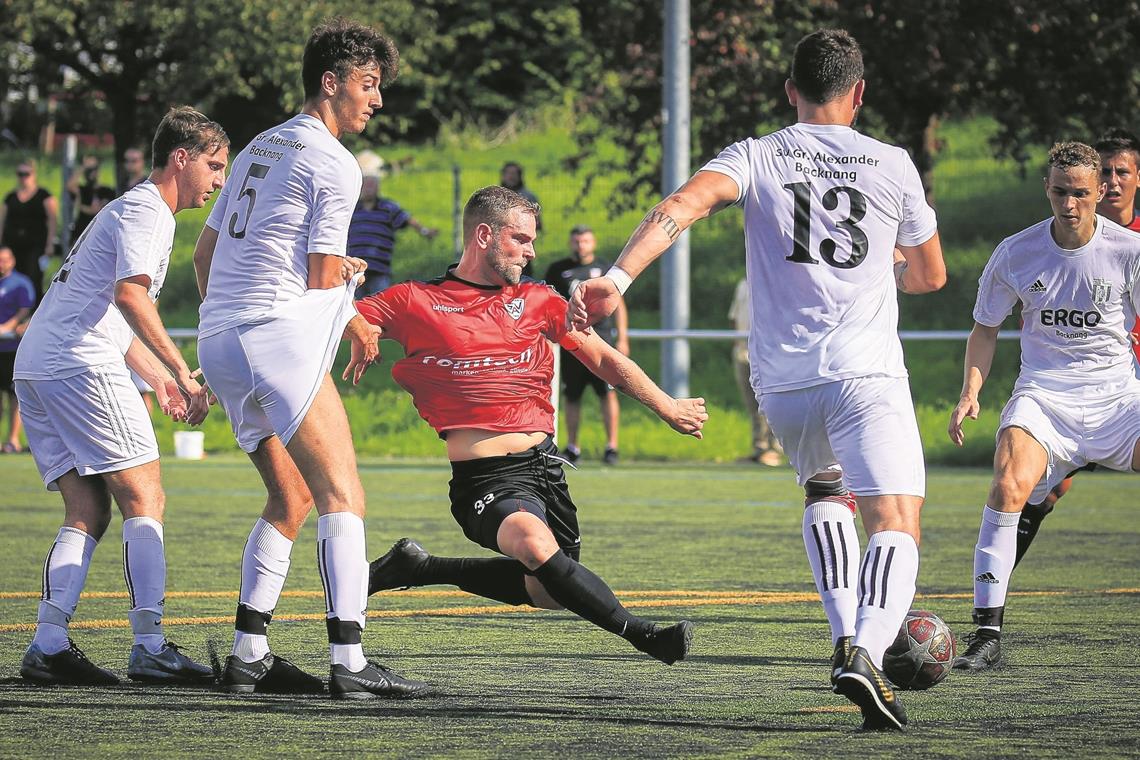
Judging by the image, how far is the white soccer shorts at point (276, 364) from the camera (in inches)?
236

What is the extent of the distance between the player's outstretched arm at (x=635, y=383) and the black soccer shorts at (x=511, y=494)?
0.41 metres

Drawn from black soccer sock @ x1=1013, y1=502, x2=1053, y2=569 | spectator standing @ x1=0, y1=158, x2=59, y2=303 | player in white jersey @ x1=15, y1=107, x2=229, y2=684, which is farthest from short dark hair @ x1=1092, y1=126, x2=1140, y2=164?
spectator standing @ x1=0, y1=158, x2=59, y2=303

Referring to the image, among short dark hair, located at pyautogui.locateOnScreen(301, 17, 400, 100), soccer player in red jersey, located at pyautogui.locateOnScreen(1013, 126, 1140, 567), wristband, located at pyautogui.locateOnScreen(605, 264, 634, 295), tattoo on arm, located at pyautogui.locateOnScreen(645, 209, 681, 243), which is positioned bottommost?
wristband, located at pyautogui.locateOnScreen(605, 264, 634, 295)

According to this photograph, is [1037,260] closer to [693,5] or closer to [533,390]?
[533,390]

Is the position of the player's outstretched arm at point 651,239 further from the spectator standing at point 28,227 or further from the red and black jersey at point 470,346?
the spectator standing at point 28,227

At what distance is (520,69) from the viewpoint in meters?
42.4

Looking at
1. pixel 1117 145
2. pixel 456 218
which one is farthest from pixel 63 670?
pixel 456 218

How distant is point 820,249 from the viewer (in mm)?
5746

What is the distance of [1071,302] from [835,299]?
7.23 feet

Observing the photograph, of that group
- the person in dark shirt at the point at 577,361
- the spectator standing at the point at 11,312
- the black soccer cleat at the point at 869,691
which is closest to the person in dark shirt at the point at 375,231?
the person in dark shirt at the point at 577,361

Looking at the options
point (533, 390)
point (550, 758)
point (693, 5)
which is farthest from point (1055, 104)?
point (550, 758)

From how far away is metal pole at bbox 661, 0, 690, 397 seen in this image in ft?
65.1

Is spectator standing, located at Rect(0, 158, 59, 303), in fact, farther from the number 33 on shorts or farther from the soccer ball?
the soccer ball

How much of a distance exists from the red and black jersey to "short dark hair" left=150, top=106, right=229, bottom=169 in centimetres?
79
